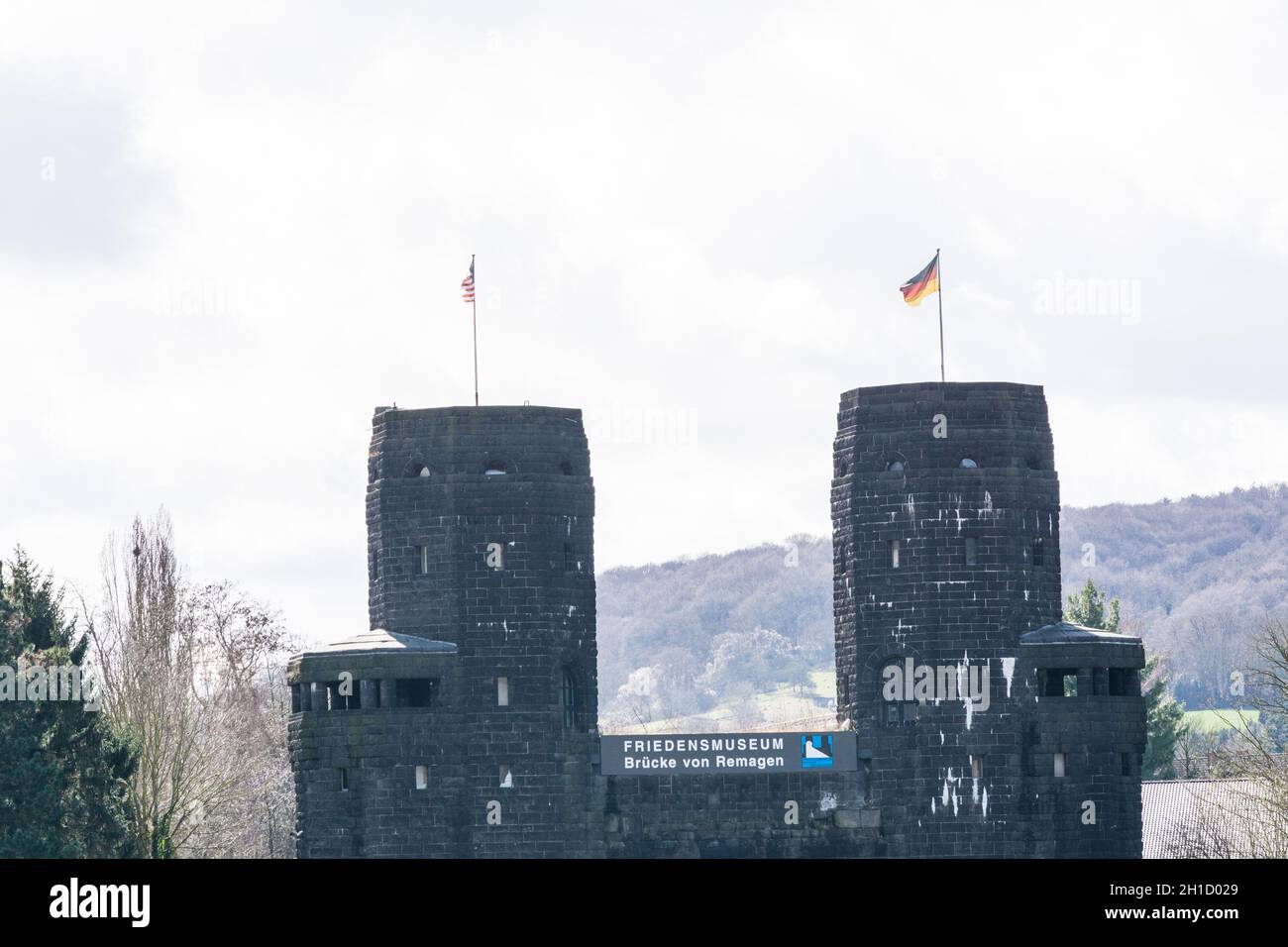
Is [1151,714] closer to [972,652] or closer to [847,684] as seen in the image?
[847,684]

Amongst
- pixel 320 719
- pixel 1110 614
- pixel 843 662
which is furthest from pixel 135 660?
pixel 1110 614

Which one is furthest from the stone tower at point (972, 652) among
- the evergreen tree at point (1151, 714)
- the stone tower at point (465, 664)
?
the evergreen tree at point (1151, 714)

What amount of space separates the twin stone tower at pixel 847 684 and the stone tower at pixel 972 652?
0.26 ft

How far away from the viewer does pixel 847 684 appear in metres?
103

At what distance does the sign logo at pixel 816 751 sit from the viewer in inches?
4001

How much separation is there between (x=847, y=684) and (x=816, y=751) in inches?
115

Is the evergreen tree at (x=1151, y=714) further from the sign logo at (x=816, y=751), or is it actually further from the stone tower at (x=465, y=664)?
the stone tower at (x=465, y=664)

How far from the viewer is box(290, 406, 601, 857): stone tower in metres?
100

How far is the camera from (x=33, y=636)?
336 feet

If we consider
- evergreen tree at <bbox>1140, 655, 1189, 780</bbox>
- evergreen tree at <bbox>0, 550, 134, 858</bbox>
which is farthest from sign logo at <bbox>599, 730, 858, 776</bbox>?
evergreen tree at <bbox>1140, 655, 1189, 780</bbox>

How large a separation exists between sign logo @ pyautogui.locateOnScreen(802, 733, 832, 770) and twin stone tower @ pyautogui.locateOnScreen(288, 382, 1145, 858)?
36 centimetres
